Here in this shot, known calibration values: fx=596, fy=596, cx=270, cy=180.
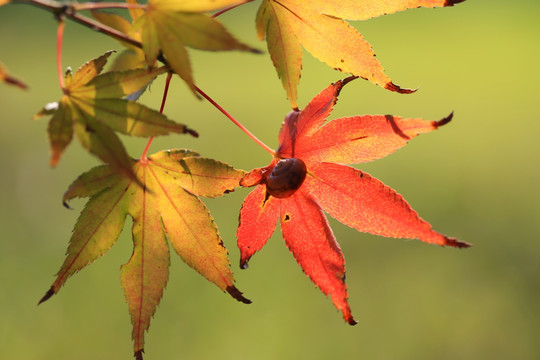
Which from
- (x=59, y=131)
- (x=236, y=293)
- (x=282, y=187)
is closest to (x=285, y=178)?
(x=282, y=187)

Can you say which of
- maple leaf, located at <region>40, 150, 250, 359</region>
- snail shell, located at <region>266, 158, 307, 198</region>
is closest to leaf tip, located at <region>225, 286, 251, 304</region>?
maple leaf, located at <region>40, 150, 250, 359</region>

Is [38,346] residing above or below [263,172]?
below

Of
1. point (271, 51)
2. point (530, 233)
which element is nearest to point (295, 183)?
point (271, 51)

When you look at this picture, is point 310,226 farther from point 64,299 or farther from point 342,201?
point 64,299

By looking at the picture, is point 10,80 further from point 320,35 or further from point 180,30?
point 320,35

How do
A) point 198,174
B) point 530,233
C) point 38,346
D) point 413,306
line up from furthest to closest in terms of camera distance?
point 530,233 → point 413,306 → point 38,346 → point 198,174

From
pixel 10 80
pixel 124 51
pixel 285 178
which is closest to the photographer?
pixel 10 80

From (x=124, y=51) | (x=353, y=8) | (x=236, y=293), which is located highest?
(x=353, y=8)
